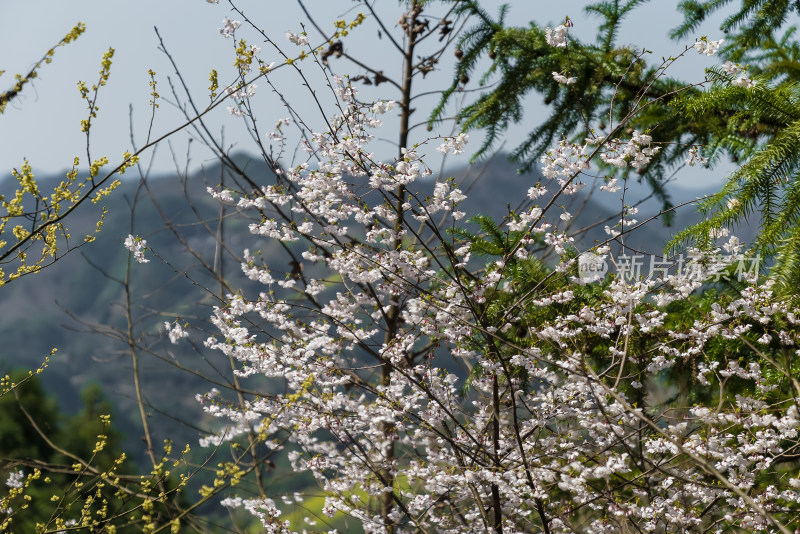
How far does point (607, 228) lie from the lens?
393cm

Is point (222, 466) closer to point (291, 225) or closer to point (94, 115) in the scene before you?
A: point (291, 225)

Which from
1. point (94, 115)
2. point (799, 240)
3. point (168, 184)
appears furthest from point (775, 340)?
point (168, 184)

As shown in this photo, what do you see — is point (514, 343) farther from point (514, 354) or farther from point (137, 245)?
point (137, 245)

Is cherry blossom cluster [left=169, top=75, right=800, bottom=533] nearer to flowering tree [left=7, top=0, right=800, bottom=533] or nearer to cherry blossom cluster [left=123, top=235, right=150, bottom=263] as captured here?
flowering tree [left=7, top=0, right=800, bottom=533]

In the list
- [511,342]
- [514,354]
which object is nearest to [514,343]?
[514,354]

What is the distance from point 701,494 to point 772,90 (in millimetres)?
2450

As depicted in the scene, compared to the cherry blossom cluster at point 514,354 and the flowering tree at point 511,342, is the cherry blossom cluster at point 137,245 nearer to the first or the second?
the flowering tree at point 511,342

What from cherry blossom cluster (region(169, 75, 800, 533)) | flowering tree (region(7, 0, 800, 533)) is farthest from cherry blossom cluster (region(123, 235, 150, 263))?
cherry blossom cluster (region(169, 75, 800, 533))

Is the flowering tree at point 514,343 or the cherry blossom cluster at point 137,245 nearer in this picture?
the flowering tree at point 514,343

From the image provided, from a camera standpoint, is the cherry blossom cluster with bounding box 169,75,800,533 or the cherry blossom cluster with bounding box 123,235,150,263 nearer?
the cherry blossom cluster with bounding box 169,75,800,533

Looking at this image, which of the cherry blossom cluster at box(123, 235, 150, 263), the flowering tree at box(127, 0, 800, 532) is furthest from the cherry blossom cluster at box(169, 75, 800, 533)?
the cherry blossom cluster at box(123, 235, 150, 263)

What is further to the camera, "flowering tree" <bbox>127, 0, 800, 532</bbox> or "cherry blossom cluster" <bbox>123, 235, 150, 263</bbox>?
"cherry blossom cluster" <bbox>123, 235, 150, 263</bbox>

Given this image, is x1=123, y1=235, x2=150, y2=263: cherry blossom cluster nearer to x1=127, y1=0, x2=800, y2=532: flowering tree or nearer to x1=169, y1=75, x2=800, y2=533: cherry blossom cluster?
x1=127, y1=0, x2=800, y2=532: flowering tree

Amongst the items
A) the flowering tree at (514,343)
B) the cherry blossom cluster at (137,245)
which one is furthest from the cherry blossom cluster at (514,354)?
the cherry blossom cluster at (137,245)
